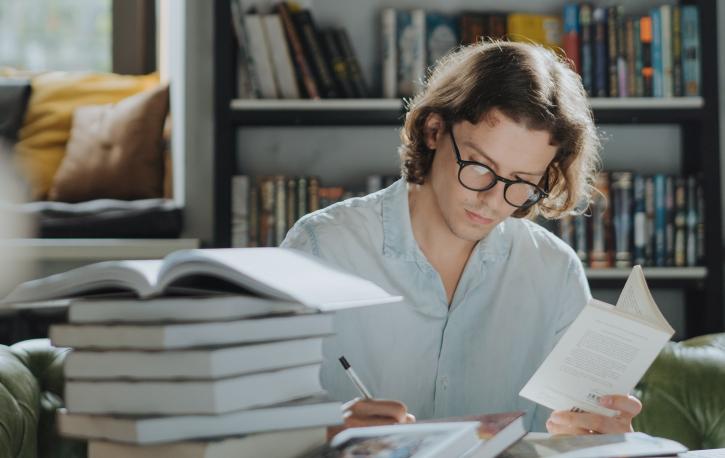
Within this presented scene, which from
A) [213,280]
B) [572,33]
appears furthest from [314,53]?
[213,280]

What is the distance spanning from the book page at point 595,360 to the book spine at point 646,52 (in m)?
1.86

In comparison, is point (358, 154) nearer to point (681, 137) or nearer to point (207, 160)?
point (207, 160)

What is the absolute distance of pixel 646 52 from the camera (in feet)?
9.12

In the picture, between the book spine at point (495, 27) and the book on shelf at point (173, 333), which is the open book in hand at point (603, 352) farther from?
the book spine at point (495, 27)

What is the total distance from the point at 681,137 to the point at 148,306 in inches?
102

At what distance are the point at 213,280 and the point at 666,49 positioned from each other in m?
2.29

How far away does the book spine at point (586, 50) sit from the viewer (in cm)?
278

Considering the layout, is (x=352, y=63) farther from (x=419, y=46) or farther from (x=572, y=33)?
(x=572, y=33)

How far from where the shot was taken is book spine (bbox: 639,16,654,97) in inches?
109

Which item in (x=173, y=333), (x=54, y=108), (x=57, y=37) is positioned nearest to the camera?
(x=173, y=333)

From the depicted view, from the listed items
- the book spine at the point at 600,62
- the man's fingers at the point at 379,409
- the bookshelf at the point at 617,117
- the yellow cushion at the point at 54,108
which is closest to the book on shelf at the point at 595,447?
the man's fingers at the point at 379,409

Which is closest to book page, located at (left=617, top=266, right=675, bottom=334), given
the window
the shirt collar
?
the shirt collar

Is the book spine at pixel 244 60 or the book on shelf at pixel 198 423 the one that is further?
the book spine at pixel 244 60

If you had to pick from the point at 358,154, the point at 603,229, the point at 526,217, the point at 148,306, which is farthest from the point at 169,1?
the point at 148,306
